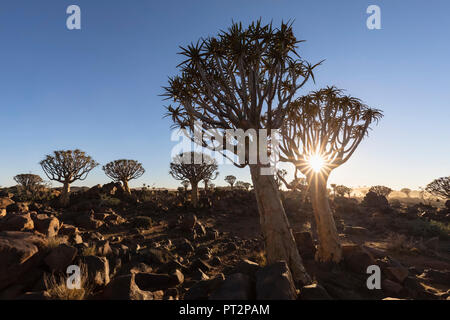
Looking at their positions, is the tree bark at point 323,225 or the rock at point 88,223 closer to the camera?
the tree bark at point 323,225

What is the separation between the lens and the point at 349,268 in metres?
6.72

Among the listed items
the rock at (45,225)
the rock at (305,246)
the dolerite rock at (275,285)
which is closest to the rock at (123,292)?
the dolerite rock at (275,285)

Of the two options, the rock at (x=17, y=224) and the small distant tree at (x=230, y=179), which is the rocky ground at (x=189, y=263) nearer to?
the rock at (x=17, y=224)

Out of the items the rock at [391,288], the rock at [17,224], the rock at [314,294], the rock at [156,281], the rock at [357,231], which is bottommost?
the rock at [357,231]

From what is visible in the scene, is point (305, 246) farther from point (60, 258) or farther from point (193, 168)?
point (193, 168)

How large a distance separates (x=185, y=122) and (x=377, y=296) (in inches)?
309

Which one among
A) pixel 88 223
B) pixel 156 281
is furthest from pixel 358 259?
pixel 88 223

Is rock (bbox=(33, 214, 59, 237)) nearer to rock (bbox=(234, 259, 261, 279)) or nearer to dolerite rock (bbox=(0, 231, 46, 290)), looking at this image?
dolerite rock (bbox=(0, 231, 46, 290))

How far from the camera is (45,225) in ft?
26.3

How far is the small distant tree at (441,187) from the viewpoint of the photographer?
25.1 m

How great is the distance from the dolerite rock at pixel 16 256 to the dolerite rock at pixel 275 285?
4773mm
